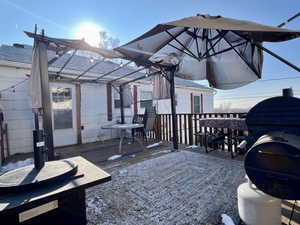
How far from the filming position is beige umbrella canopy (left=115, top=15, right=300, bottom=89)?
2.79m

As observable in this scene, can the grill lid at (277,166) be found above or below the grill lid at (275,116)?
below

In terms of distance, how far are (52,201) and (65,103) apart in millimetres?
5121

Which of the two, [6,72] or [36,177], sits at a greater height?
[6,72]

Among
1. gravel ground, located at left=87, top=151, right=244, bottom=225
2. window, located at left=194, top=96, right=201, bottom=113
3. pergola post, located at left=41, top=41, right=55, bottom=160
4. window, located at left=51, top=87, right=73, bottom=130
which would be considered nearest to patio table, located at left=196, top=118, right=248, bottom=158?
gravel ground, located at left=87, top=151, right=244, bottom=225

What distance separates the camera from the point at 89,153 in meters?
4.49

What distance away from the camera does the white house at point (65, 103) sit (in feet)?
15.2

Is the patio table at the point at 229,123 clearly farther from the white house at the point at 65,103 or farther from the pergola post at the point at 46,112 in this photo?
the white house at the point at 65,103

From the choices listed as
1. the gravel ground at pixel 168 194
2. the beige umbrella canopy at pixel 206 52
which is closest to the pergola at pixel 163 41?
the beige umbrella canopy at pixel 206 52

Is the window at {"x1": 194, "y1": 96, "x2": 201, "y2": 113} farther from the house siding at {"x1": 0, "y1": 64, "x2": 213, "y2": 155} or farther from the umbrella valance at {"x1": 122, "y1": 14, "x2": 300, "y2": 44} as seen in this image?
the umbrella valance at {"x1": 122, "y1": 14, "x2": 300, "y2": 44}

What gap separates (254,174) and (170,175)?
168cm

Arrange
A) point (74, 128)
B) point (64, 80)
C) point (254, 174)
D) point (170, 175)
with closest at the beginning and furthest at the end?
point (254, 174) < point (170, 175) < point (64, 80) < point (74, 128)

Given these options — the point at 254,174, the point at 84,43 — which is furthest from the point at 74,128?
the point at 254,174

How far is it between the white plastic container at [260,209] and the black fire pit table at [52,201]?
132cm

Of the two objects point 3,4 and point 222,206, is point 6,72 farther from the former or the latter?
point 222,206
